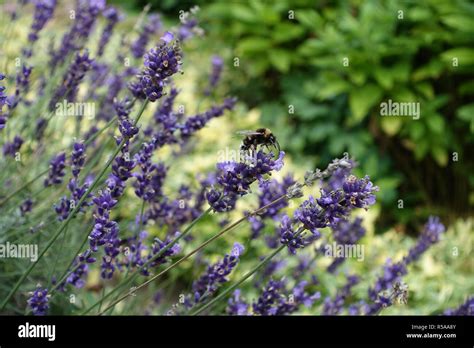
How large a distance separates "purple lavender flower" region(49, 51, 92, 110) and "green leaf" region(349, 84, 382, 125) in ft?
9.21

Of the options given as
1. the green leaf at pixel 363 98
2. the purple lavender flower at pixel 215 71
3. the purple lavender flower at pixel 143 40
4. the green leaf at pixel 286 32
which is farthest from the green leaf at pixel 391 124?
the purple lavender flower at pixel 143 40

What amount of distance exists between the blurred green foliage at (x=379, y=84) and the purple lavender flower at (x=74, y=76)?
103 inches

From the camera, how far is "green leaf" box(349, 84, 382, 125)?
15.5 ft

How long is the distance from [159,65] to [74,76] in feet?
2.73

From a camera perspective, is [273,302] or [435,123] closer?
[273,302]

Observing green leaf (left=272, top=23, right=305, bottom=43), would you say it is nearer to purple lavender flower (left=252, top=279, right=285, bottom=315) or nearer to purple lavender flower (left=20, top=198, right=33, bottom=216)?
purple lavender flower (left=20, top=198, right=33, bottom=216)

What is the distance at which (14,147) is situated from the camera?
6.96ft

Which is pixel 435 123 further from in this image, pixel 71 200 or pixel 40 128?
pixel 71 200

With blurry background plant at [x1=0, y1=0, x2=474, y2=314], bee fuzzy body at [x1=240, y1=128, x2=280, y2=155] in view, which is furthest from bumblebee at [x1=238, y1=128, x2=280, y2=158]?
blurry background plant at [x1=0, y1=0, x2=474, y2=314]

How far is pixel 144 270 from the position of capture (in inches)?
67.6

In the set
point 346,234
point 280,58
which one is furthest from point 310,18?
point 346,234

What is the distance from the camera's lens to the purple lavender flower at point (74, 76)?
2092mm

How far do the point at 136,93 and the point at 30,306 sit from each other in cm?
66
